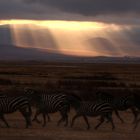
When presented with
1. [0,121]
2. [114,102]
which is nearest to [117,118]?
[114,102]

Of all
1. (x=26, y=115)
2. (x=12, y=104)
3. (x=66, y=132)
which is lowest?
(x=66, y=132)

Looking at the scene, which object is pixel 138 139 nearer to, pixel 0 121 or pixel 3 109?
pixel 3 109

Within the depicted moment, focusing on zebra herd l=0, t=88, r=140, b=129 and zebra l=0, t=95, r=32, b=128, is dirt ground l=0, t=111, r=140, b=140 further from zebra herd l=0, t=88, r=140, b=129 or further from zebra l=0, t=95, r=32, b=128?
zebra l=0, t=95, r=32, b=128

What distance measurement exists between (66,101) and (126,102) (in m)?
3.38

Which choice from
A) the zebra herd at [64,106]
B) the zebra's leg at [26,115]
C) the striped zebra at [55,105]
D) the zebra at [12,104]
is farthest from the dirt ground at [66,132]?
the zebra at [12,104]

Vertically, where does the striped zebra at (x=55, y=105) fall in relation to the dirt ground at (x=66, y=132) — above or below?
above

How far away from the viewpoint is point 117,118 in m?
25.1

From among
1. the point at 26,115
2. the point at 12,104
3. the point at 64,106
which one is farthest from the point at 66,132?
the point at 12,104

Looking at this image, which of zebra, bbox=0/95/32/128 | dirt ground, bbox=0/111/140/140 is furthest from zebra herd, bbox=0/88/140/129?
dirt ground, bbox=0/111/140/140

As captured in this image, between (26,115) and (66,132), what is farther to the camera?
(26,115)

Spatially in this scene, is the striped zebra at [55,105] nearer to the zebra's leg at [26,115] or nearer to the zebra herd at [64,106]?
the zebra herd at [64,106]

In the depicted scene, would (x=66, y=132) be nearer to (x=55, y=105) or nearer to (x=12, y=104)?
(x=55, y=105)

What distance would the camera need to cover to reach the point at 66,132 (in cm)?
1986

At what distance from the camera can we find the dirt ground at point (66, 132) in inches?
732
